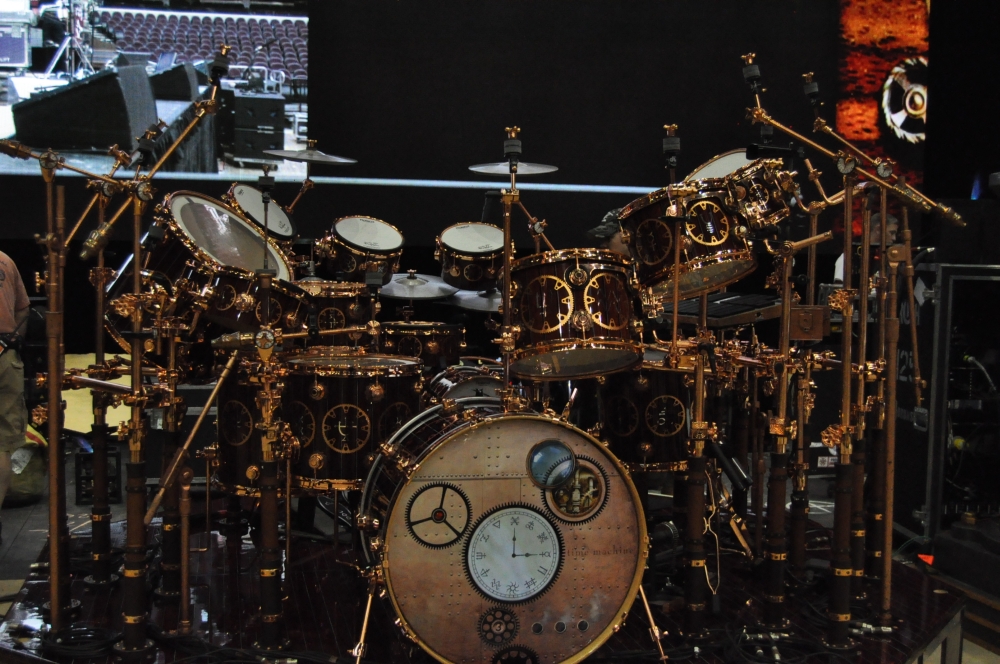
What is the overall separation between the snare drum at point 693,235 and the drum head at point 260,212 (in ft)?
8.14

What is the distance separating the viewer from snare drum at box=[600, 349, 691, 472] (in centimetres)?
450

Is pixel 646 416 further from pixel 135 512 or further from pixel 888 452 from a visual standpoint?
pixel 135 512

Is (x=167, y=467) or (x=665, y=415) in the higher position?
(x=665, y=415)

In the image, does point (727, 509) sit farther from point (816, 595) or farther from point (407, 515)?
point (407, 515)

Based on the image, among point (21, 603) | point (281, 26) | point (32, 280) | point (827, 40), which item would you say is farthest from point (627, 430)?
point (32, 280)

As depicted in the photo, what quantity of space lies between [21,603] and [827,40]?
714 centimetres

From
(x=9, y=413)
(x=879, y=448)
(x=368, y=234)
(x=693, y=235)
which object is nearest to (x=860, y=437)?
(x=879, y=448)

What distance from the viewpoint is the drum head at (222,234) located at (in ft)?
15.7

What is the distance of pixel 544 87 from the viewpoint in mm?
7586

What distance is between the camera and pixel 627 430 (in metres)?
4.51

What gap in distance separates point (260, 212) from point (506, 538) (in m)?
3.11

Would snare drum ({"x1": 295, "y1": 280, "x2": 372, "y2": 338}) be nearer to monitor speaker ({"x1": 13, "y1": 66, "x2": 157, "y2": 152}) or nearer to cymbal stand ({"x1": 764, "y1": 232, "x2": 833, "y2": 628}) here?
monitor speaker ({"x1": 13, "y1": 66, "x2": 157, "y2": 152})

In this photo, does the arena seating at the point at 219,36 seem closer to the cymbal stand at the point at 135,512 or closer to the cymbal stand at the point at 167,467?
the cymbal stand at the point at 167,467

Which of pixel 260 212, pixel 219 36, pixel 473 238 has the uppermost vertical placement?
pixel 219 36
